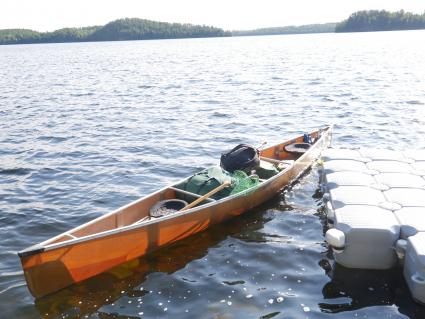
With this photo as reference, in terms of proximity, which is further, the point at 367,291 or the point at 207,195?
the point at 207,195

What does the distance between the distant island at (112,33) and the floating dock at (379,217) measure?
165943 millimetres

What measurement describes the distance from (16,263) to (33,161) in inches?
279

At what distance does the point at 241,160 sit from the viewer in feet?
39.3

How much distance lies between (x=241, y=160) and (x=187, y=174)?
10.8 ft

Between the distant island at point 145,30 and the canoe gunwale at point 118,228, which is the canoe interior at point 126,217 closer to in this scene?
the canoe gunwale at point 118,228

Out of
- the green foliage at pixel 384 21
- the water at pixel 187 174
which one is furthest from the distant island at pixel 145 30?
the water at pixel 187 174

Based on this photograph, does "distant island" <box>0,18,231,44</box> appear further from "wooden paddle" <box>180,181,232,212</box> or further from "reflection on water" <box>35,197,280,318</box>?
"reflection on water" <box>35,197,280,318</box>

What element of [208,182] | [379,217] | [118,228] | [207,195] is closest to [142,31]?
[208,182]

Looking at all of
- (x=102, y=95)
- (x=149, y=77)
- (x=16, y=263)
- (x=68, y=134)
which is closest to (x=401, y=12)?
(x=149, y=77)

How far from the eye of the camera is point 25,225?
10984 mm

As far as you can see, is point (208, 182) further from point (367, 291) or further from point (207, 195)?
point (367, 291)

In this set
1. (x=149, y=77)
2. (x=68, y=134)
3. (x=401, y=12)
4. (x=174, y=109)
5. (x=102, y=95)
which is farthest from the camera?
(x=401, y=12)

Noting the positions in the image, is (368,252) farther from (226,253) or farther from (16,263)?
(16,263)

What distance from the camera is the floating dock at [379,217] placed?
7.70m
